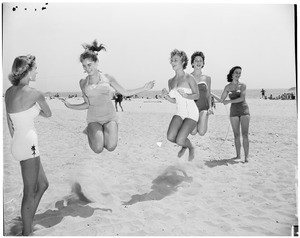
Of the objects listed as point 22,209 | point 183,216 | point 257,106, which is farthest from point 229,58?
point 22,209

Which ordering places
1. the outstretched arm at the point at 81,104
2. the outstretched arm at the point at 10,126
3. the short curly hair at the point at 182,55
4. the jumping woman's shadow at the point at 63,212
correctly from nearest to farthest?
the outstretched arm at the point at 10,126 < the jumping woman's shadow at the point at 63,212 < the outstretched arm at the point at 81,104 < the short curly hair at the point at 182,55

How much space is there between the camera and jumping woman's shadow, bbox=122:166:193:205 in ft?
12.4

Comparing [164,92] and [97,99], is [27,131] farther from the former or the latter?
[164,92]

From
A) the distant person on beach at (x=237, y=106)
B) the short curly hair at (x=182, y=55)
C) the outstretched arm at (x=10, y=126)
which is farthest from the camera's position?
the distant person on beach at (x=237, y=106)

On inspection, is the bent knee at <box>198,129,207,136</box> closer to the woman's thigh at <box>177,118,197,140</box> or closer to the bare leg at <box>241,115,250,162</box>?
the woman's thigh at <box>177,118,197,140</box>

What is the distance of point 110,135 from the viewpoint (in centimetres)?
380

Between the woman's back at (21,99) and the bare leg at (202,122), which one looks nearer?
the woman's back at (21,99)

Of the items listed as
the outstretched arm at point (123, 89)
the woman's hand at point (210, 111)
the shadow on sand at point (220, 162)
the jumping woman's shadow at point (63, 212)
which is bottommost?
the jumping woman's shadow at point (63, 212)

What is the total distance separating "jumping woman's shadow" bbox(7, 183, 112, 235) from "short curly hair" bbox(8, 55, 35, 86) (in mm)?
1116

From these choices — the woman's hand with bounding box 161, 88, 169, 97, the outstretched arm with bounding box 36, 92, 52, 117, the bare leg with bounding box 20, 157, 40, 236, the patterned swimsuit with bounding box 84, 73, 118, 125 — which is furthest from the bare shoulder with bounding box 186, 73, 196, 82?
the bare leg with bounding box 20, 157, 40, 236

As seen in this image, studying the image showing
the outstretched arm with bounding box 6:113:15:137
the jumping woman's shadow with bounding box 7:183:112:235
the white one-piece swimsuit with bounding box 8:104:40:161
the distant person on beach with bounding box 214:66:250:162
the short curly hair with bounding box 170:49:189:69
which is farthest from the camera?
the distant person on beach with bounding box 214:66:250:162

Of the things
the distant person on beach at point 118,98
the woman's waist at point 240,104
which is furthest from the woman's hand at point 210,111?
the distant person on beach at point 118,98

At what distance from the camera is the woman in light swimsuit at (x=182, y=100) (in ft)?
12.6

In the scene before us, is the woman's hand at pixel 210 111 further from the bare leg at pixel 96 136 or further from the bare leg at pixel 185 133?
the bare leg at pixel 96 136
